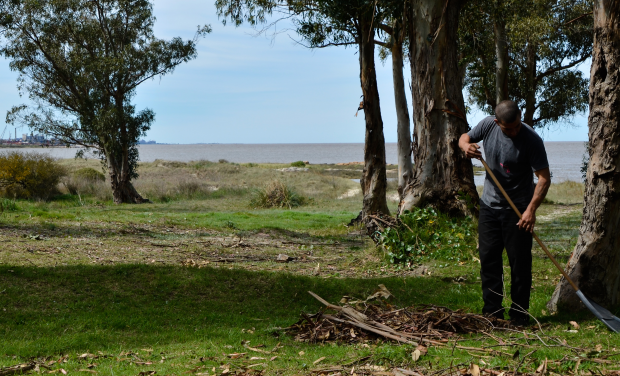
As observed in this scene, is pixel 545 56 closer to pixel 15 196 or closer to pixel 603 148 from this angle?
pixel 603 148

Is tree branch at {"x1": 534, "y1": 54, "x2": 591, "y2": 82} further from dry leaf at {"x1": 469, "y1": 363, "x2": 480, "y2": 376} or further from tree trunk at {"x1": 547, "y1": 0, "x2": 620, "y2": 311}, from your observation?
dry leaf at {"x1": 469, "y1": 363, "x2": 480, "y2": 376}

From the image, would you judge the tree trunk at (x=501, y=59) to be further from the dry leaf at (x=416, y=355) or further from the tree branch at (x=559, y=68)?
the dry leaf at (x=416, y=355)

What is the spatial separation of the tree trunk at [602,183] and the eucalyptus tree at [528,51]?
8436 millimetres

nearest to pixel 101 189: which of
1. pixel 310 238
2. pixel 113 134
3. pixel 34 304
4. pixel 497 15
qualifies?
pixel 113 134

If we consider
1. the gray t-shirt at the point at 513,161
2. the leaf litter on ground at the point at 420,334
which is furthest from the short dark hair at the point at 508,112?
the leaf litter on ground at the point at 420,334

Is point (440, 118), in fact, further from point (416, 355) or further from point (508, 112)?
point (416, 355)

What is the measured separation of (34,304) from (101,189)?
22.8 m

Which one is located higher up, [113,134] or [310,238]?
[113,134]

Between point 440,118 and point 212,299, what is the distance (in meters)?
5.30

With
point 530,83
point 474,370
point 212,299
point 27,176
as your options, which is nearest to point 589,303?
point 474,370

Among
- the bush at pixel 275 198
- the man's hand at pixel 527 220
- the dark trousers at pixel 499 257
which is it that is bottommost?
the bush at pixel 275 198

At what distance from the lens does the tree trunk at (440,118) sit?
987cm

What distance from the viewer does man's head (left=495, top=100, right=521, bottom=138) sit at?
16.8 feet

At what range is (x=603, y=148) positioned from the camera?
563 centimetres
